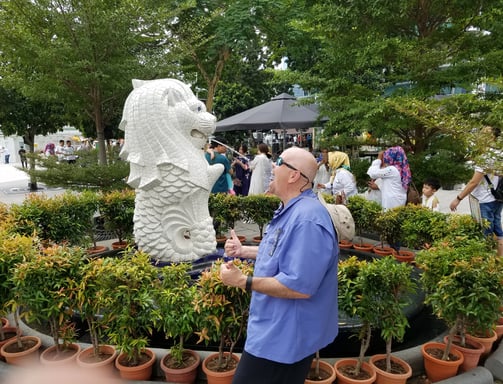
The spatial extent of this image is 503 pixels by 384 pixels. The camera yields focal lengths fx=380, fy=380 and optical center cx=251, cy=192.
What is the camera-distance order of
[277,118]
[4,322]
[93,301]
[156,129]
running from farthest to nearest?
[277,118] → [156,129] → [4,322] → [93,301]

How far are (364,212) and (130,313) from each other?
396cm

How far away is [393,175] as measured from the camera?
5.66m

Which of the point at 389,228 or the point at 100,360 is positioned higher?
the point at 389,228

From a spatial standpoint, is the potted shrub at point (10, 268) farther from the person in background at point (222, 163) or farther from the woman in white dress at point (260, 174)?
the woman in white dress at point (260, 174)

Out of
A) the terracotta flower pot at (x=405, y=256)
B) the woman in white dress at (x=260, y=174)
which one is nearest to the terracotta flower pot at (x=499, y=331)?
the terracotta flower pot at (x=405, y=256)

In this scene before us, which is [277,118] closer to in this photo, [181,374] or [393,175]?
[393,175]

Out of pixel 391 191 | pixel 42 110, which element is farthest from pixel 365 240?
pixel 42 110

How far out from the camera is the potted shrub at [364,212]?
18.6 feet

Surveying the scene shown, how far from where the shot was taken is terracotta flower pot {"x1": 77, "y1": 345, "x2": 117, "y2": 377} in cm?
282

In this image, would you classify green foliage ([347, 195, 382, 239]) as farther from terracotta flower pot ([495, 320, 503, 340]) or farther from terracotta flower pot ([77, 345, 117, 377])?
terracotta flower pot ([77, 345, 117, 377])

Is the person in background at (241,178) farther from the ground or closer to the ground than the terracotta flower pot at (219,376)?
farther from the ground

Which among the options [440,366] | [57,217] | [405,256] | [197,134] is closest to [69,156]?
[57,217]

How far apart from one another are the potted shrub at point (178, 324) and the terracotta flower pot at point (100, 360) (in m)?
0.39

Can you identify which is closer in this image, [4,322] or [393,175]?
[4,322]
